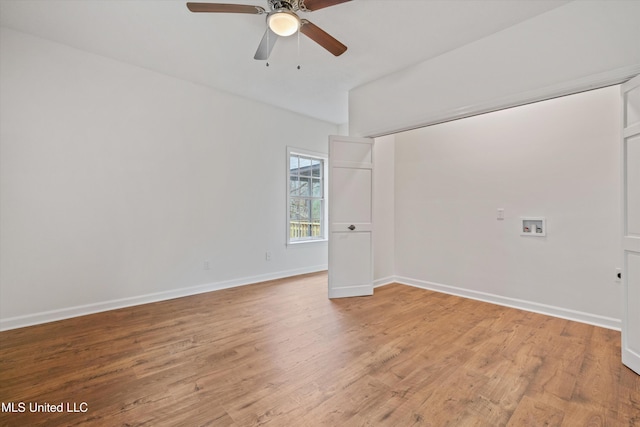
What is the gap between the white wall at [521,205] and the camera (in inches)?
114

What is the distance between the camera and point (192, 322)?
298 centimetres

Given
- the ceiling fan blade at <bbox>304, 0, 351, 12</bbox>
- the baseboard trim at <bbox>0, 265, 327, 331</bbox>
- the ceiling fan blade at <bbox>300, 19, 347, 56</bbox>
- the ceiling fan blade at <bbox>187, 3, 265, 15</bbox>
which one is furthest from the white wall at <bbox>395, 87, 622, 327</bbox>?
the ceiling fan blade at <bbox>187, 3, 265, 15</bbox>

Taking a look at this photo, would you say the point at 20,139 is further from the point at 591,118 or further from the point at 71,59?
the point at 591,118

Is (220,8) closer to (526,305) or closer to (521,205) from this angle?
(521,205)

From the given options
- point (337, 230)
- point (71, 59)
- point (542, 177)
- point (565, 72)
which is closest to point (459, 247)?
point (542, 177)

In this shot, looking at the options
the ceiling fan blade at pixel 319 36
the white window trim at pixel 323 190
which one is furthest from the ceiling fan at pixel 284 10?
the white window trim at pixel 323 190

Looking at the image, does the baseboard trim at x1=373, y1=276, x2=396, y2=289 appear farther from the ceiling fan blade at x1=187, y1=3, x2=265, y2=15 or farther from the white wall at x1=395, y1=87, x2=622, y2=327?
the ceiling fan blade at x1=187, y1=3, x2=265, y2=15

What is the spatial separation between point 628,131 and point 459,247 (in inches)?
86.3

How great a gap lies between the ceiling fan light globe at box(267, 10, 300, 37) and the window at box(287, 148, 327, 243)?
2.93 meters

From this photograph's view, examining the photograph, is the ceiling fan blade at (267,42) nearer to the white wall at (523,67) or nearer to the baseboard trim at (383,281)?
the white wall at (523,67)

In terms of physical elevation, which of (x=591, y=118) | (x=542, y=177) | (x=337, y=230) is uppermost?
(x=591, y=118)

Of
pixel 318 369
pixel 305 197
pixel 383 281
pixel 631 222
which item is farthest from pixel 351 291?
pixel 631 222

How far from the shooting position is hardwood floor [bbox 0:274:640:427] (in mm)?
1625

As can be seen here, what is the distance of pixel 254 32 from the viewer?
2.78m
